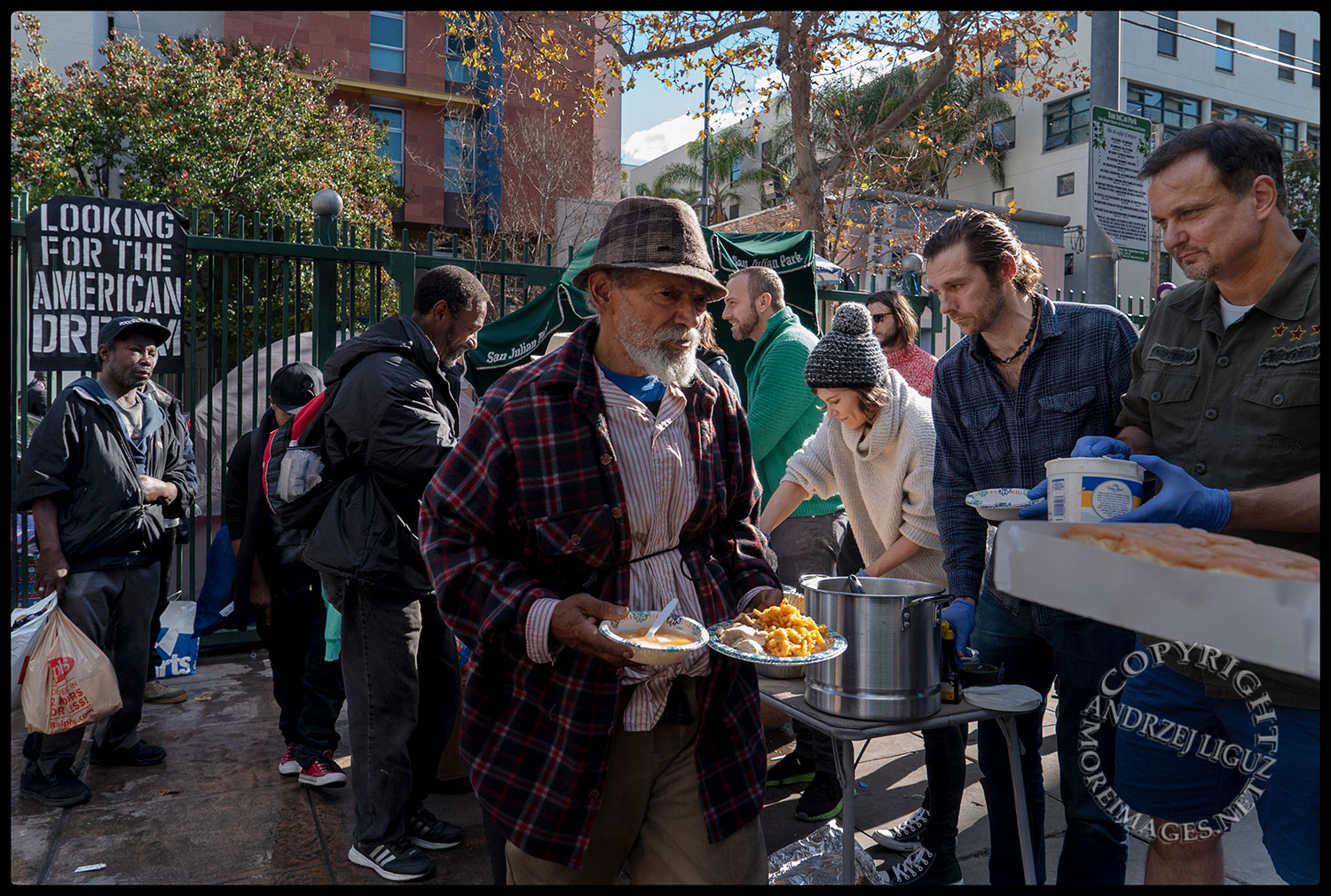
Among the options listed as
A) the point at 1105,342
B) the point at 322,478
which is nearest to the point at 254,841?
the point at 322,478

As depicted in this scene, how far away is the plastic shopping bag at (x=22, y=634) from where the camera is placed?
407 cm

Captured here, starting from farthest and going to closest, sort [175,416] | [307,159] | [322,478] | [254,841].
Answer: [307,159] < [175,416] < [254,841] < [322,478]

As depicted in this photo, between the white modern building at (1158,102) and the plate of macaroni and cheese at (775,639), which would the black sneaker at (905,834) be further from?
the white modern building at (1158,102)

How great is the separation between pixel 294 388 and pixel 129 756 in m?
2.09

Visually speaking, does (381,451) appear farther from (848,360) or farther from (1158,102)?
(1158,102)

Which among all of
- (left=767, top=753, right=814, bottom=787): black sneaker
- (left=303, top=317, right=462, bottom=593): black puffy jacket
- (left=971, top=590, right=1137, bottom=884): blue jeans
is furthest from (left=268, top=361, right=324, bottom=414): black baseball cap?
(left=971, top=590, right=1137, bottom=884): blue jeans

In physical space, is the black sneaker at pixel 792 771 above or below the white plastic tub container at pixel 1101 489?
below

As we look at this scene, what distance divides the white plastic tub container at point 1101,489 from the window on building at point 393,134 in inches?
1106

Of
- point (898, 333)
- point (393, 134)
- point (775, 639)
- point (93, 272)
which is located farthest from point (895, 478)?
point (393, 134)

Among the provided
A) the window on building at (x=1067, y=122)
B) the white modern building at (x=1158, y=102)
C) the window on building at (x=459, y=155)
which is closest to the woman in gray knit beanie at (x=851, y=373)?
the window on building at (x=459, y=155)

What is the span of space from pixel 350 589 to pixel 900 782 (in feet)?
9.39

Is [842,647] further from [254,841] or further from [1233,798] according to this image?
[254,841]

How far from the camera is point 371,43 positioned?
1064 inches

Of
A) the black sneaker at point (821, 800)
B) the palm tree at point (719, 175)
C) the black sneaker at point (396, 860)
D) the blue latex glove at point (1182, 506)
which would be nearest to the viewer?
the blue latex glove at point (1182, 506)
